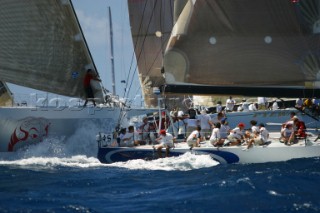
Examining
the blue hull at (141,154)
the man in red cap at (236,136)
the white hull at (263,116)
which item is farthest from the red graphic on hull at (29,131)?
the white hull at (263,116)

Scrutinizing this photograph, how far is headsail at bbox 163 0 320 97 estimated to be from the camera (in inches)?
632

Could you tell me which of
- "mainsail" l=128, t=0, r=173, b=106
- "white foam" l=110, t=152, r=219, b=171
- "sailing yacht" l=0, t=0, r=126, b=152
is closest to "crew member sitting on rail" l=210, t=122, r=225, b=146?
"white foam" l=110, t=152, r=219, b=171

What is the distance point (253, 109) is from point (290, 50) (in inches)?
455

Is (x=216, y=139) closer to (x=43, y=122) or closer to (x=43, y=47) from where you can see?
(x=43, y=122)

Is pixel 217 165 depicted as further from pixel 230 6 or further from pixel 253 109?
pixel 253 109

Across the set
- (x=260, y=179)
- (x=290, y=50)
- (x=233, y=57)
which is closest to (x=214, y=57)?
(x=233, y=57)

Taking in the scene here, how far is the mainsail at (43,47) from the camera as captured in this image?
20641 mm

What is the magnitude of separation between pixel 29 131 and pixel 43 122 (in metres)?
0.58

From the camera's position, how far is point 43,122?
2084cm

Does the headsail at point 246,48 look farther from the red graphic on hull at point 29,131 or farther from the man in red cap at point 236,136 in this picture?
the red graphic on hull at point 29,131

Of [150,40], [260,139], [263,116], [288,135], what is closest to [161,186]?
[260,139]

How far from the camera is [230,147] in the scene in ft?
54.4

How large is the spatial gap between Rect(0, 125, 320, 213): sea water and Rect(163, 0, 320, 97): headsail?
2.06 m

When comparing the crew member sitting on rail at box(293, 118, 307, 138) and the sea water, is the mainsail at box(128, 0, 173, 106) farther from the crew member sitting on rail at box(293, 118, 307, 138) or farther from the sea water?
the crew member sitting on rail at box(293, 118, 307, 138)
